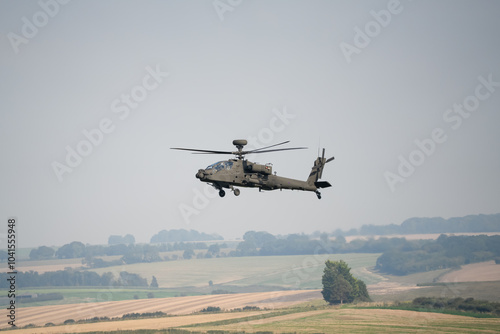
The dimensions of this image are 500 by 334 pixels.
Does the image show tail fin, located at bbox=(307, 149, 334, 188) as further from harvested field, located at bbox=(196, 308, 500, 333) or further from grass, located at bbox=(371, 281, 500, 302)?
grass, located at bbox=(371, 281, 500, 302)

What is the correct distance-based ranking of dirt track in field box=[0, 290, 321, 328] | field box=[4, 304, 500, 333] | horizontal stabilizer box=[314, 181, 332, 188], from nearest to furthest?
horizontal stabilizer box=[314, 181, 332, 188]
field box=[4, 304, 500, 333]
dirt track in field box=[0, 290, 321, 328]

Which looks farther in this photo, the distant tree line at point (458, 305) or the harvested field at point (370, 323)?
the distant tree line at point (458, 305)

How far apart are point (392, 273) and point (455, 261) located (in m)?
23.3

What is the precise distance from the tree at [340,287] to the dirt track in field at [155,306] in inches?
384

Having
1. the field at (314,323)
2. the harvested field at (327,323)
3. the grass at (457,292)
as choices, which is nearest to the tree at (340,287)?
the grass at (457,292)

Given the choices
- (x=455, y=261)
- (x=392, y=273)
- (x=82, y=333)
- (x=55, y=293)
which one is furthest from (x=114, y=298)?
(x=455, y=261)

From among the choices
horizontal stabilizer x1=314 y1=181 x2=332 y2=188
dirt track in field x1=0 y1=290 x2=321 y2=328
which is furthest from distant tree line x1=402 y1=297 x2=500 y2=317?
horizontal stabilizer x1=314 y1=181 x2=332 y2=188

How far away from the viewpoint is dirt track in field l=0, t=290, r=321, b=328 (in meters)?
134

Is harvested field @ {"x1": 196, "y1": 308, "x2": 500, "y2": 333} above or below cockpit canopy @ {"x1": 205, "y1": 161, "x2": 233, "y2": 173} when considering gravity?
below

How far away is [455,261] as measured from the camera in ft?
634

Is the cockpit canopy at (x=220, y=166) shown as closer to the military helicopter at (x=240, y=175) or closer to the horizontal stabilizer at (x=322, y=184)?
the military helicopter at (x=240, y=175)

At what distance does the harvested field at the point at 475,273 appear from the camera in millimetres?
159925

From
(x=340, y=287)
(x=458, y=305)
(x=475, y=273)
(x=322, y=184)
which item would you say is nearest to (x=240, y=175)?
(x=322, y=184)

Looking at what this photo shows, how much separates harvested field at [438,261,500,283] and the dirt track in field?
155 feet
